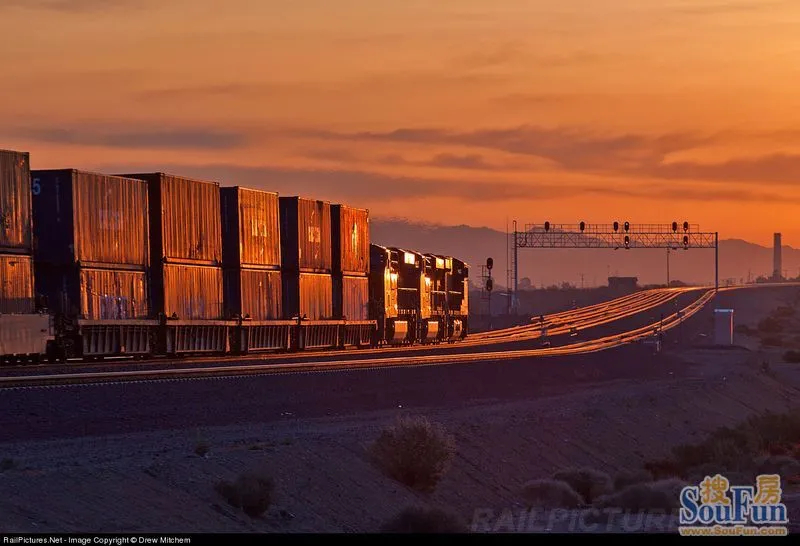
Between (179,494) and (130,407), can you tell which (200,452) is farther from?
(130,407)

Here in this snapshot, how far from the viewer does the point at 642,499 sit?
24016 mm

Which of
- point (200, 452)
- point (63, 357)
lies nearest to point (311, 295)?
point (63, 357)

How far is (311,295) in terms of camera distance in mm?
53938

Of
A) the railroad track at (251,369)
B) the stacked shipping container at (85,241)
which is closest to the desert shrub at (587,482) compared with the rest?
the railroad track at (251,369)

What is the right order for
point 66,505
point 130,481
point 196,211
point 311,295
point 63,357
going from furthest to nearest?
1. point 311,295
2. point 196,211
3. point 63,357
4. point 130,481
5. point 66,505

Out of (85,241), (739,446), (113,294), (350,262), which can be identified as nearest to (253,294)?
(113,294)

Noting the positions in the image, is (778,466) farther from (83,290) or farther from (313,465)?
(83,290)

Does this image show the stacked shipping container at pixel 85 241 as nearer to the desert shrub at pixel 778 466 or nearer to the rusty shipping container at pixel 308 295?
the rusty shipping container at pixel 308 295

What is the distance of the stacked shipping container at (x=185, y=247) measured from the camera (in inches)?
1695

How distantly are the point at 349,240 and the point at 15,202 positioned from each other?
928 inches

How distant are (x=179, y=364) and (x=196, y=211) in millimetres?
7144

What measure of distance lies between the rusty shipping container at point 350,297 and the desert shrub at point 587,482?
29.3 metres

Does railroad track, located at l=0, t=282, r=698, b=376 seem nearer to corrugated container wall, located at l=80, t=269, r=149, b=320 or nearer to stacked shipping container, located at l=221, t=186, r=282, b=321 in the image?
corrugated container wall, located at l=80, t=269, r=149, b=320

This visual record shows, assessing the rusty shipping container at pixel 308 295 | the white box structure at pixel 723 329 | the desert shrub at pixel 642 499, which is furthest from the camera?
the white box structure at pixel 723 329
